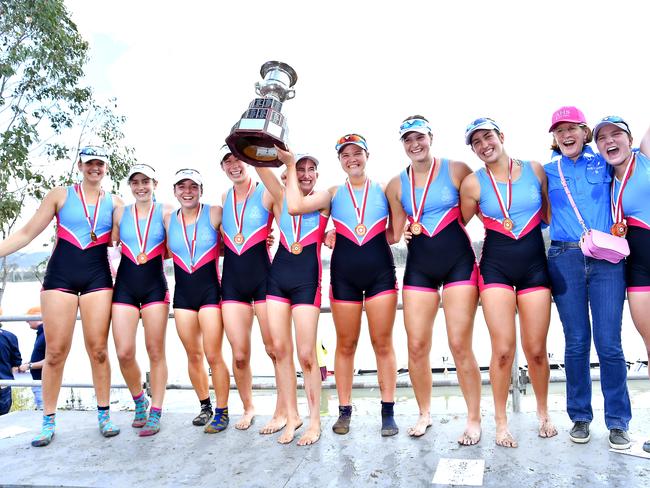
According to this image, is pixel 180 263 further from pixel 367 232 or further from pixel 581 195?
pixel 581 195

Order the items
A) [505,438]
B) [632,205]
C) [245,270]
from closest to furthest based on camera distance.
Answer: [632,205], [505,438], [245,270]

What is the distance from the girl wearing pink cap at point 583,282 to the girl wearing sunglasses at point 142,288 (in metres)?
3.03

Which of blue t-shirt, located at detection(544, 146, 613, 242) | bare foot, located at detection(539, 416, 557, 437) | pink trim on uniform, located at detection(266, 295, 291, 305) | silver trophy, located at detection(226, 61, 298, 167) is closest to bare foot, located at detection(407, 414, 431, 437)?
bare foot, located at detection(539, 416, 557, 437)

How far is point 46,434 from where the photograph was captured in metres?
4.38

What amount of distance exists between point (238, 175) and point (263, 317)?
46.4 inches

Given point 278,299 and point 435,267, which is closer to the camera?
point 435,267

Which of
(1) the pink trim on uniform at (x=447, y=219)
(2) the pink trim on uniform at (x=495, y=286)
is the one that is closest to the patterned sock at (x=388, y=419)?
(2) the pink trim on uniform at (x=495, y=286)

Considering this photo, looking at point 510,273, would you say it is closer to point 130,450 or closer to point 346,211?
point 346,211

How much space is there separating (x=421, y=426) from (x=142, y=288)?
2.44 metres

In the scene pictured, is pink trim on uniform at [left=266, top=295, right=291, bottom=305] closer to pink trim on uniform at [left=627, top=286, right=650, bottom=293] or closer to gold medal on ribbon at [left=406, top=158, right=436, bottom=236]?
gold medal on ribbon at [left=406, top=158, right=436, bottom=236]

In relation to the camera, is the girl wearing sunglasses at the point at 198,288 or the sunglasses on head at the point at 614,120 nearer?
the sunglasses on head at the point at 614,120

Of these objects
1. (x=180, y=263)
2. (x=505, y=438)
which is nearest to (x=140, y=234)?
(x=180, y=263)

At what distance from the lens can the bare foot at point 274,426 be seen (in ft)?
13.8

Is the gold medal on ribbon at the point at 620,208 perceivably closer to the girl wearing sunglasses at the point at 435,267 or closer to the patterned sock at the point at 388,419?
the girl wearing sunglasses at the point at 435,267
